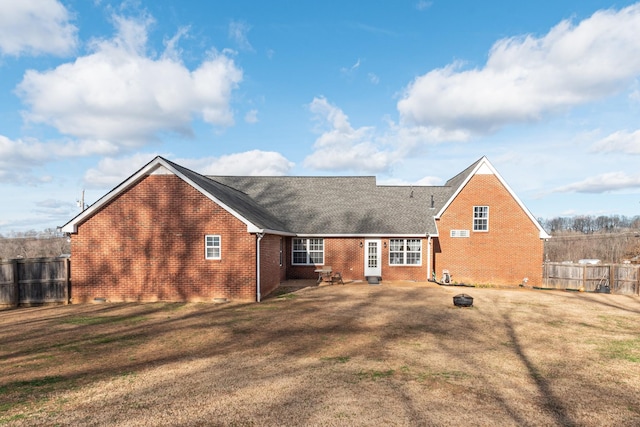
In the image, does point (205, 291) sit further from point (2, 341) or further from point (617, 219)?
point (617, 219)

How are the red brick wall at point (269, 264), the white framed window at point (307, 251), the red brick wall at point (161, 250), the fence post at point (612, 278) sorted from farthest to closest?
1. the white framed window at point (307, 251)
2. the fence post at point (612, 278)
3. the red brick wall at point (269, 264)
4. the red brick wall at point (161, 250)

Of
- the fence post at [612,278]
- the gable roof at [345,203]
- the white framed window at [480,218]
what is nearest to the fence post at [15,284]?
the gable roof at [345,203]

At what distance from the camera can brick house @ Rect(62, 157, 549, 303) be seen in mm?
16250

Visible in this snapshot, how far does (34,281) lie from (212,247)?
7.93 metres

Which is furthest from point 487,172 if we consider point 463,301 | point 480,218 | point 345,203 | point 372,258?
point 463,301

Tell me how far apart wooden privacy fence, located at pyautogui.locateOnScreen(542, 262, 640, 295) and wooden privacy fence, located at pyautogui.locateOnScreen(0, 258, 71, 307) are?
2912cm

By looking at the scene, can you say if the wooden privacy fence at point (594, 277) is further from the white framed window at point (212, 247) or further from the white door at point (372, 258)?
the white framed window at point (212, 247)

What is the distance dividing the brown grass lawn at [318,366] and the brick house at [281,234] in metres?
1.80

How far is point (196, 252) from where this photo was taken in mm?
16266

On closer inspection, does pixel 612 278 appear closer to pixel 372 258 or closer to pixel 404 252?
Result: pixel 404 252

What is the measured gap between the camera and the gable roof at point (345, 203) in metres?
23.8

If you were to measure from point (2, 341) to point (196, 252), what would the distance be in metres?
7.17

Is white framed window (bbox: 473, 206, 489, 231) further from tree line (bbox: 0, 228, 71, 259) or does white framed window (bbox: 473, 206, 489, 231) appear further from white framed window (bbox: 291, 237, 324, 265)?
tree line (bbox: 0, 228, 71, 259)

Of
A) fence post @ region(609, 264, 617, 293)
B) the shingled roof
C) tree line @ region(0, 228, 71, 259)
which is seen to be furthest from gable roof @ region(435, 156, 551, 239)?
tree line @ region(0, 228, 71, 259)
